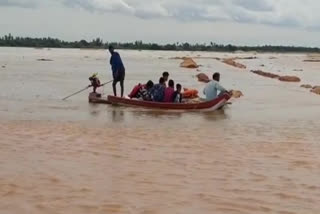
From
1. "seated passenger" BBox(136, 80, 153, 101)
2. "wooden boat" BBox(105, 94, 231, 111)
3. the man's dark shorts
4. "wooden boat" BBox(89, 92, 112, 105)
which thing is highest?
the man's dark shorts

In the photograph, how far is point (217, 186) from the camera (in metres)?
8.48

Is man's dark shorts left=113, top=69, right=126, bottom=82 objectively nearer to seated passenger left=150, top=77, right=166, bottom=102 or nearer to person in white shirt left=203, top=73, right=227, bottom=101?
seated passenger left=150, top=77, right=166, bottom=102

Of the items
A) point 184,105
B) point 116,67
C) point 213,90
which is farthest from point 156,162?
point 116,67

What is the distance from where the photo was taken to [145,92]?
19.9m

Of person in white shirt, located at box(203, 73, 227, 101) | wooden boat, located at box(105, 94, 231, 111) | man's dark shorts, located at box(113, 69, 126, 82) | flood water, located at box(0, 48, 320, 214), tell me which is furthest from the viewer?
man's dark shorts, located at box(113, 69, 126, 82)

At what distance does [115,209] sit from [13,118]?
9930mm

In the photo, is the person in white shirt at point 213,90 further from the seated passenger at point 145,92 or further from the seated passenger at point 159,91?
the seated passenger at point 145,92

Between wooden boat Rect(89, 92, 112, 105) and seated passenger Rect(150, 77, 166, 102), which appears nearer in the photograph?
seated passenger Rect(150, 77, 166, 102)

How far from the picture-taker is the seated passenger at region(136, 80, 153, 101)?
19625 mm

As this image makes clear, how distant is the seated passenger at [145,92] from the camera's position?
19.6m

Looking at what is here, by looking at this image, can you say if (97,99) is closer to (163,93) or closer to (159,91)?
(159,91)

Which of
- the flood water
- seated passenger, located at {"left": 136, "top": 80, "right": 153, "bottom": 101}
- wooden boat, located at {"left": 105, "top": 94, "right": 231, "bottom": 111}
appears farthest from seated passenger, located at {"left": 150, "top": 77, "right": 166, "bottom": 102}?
the flood water

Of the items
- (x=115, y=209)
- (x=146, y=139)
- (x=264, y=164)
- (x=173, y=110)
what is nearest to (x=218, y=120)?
(x=173, y=110)

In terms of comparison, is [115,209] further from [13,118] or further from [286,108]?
[286,108]
